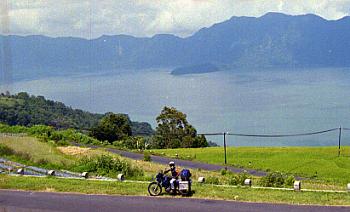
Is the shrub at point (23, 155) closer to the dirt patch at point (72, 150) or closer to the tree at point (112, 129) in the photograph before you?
the dirt patch at point (72, 150)

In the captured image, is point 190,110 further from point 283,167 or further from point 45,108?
point 283,167

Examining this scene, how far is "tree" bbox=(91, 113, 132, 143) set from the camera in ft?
168

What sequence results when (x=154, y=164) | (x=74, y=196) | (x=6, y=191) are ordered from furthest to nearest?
(x=154, y=164), (x=6, y=191), (x=74, y=196)

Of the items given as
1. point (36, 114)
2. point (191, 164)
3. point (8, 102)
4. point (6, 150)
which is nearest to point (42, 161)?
point (6, 150)

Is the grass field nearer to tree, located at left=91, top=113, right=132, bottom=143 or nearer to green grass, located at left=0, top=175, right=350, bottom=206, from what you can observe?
green grass, located at left=0, top=175, right=350, bottom=206

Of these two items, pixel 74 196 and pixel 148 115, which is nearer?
pixel 74 196

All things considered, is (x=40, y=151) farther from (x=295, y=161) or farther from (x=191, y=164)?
(x=295, y=161)

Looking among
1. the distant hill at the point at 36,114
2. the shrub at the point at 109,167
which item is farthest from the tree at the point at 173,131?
the shrub at the point at 109,167

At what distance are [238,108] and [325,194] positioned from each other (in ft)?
600

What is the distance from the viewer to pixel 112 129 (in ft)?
171

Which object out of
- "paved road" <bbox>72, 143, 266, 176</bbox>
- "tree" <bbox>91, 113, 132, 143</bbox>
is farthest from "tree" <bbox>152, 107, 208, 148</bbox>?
"paved road" <bbox>72, 143, 266, 176</bbox>

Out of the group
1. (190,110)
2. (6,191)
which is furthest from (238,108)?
(6,191)

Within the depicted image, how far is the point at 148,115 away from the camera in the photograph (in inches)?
7092

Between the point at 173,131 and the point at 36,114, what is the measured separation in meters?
20.2
